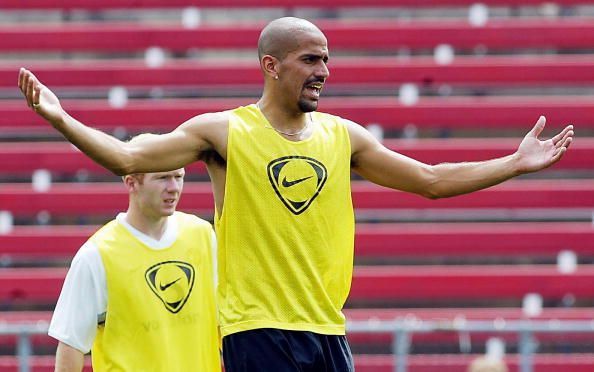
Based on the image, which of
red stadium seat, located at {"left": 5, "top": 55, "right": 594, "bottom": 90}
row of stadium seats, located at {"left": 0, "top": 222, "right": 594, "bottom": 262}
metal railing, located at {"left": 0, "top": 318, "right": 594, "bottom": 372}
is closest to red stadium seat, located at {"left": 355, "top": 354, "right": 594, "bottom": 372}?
metal railing, located at {"left": 0, "top": 318, "right": 594, "bottom": 372}

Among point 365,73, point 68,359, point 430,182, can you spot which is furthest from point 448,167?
point 365,73

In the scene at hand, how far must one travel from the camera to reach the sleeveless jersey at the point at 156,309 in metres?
4.71

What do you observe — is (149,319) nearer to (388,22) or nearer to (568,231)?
(568,231)

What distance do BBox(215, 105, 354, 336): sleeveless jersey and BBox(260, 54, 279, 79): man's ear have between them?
166 mm

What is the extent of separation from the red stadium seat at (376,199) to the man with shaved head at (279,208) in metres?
5.37

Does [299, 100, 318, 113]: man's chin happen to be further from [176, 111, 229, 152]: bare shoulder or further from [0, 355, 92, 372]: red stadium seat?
[0, 355, 92, 372]: red stadium seat

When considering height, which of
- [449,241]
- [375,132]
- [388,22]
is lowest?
[449,241]

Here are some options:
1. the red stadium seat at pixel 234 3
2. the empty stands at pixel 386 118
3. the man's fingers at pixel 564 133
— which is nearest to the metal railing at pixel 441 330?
the empty stands at pixel 386 118

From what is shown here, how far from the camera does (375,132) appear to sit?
9.80m

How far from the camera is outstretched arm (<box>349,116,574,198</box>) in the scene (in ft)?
13.9

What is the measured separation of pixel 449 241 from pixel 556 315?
0.90m

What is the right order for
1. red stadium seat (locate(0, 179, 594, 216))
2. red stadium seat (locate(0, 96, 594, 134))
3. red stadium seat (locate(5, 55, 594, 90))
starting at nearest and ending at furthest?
red stadium seat (locate(0, 179, 594, 216)) < red stadium seat (locate(0, 96, 594, 134)) < red stadium seat (locate(5, 55, 594, 90))

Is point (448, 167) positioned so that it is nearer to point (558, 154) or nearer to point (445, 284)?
point (558, 154)

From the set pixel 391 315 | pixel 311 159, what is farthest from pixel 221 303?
pixel 391 315
